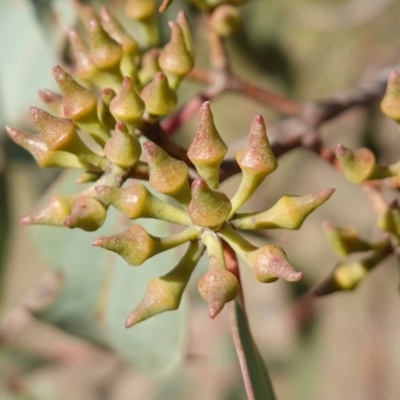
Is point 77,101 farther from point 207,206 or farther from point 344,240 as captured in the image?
point 344,240

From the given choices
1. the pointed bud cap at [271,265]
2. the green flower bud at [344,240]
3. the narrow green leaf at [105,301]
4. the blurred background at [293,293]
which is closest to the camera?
the pointed bud cap at [271,265]

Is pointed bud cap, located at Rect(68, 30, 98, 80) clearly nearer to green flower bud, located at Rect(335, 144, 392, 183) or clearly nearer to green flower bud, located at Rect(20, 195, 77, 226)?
green flower bud, located at Rect(20, 195, 77, 226)

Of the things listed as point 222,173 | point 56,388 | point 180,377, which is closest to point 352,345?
point 180,377

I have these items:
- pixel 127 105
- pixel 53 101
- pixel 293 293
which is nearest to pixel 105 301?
pixel 53 101

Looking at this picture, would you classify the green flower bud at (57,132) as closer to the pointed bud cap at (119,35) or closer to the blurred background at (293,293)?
the pointed bud cap at (119,35)

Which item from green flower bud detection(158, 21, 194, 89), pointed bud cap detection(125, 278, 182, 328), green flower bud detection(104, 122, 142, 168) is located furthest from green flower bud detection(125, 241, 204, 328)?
green flower bud detection(158, 21, 194, 89)

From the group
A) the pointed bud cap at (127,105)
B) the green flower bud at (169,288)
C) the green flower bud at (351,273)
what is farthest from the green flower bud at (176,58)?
the green flower bud at (351,273)
